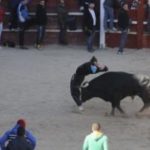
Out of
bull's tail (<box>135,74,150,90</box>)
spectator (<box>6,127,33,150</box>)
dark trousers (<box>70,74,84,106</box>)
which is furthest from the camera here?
dark trousers (<box>70,74,84,106</box>)

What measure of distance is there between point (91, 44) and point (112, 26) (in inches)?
42.7

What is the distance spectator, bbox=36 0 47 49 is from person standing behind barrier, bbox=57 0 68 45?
56 centimetres

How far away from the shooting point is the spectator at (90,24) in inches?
1011

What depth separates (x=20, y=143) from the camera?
433 inches

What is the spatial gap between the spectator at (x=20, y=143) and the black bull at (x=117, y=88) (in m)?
6.15

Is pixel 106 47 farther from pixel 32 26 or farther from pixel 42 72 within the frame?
pixel 42 72

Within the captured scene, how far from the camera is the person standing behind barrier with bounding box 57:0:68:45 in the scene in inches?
1033

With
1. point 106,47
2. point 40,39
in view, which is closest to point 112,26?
point 106,47

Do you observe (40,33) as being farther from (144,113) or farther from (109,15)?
(144,113)

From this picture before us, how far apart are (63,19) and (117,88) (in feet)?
31.8

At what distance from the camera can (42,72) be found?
2200 cm

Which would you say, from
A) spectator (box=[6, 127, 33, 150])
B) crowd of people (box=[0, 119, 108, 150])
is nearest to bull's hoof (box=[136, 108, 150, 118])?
crowd of people (box=[0, 119, 108, 150])

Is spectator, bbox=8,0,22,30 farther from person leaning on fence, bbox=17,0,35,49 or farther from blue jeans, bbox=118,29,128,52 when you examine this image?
blue jeans, bbox=118,29,128,52

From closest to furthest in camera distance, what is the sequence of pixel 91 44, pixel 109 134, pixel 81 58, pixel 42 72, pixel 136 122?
1. pixel 109 134
2. pixel 136 122
3. pixel 42 72
4. pixel 81 58
5. pixel 91 44
